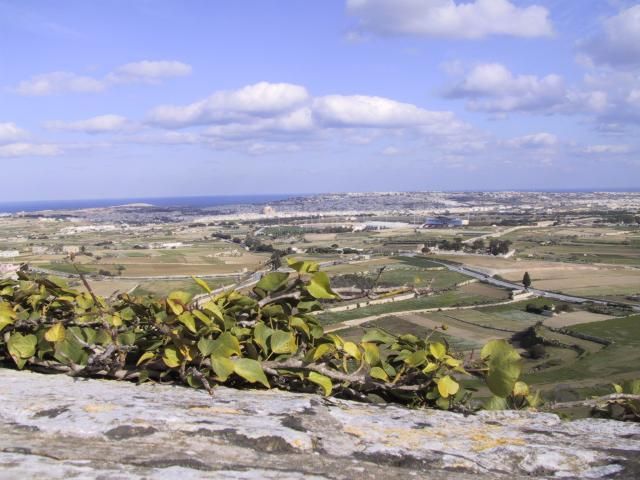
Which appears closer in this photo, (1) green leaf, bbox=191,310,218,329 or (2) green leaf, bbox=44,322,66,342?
(1) green leaf, bbox=191,310,218,329

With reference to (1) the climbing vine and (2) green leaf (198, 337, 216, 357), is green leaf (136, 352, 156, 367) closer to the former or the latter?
(1) the climbing vine

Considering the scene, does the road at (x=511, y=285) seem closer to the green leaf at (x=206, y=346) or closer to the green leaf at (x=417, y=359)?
the green leaf at (x=417, y=359)

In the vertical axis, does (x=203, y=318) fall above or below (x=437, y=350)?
above

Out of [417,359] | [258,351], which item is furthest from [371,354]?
[258,351]

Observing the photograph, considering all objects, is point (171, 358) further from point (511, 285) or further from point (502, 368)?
point (511, 285)

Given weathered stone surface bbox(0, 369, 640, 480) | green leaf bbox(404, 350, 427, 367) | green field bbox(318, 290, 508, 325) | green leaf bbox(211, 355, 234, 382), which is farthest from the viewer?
green field bbox(318, 290, 508, 325)

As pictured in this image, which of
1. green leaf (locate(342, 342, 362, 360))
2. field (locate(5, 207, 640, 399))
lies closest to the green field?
field (locate(5, 207, 640, 399))
